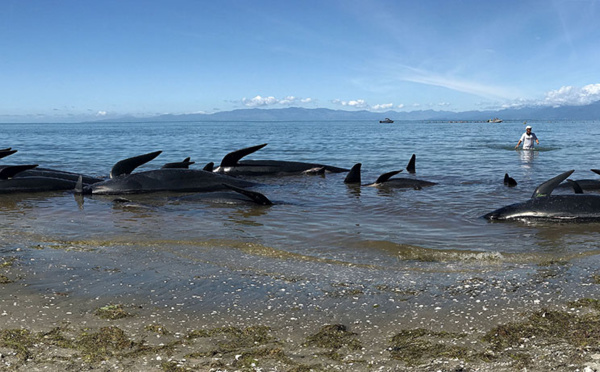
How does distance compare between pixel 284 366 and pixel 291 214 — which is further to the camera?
pixel 291 214

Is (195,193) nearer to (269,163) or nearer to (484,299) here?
(269,163)

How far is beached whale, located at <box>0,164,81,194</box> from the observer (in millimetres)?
13148

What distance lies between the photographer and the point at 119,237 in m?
8.09

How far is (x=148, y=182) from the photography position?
12.9 m

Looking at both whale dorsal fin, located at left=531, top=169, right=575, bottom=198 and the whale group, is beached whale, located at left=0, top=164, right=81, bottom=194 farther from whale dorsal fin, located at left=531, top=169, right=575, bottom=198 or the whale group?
whale dorsal fin, located at left=531, top=169, right=575, bottom=198

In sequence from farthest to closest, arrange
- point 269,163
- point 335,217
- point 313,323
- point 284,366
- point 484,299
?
point 269,163
point 335,217
point 484,299
point 313,323
point 284,366

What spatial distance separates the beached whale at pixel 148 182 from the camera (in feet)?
42.0

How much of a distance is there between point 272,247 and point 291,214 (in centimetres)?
281

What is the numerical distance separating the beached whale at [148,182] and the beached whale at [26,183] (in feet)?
3.03

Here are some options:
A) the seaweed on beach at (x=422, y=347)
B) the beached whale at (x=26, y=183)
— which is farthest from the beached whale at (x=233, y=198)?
the seaweed on beach at (x=422, y=347)

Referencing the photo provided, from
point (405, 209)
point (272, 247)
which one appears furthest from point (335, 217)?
point (272, 247)

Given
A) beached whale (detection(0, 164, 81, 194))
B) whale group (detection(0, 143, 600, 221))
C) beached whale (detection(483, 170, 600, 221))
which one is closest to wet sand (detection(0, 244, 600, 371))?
beached whale (detection(483, 170, 600, 221))

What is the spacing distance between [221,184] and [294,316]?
8822mm

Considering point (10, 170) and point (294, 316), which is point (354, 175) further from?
point (294, 316)
